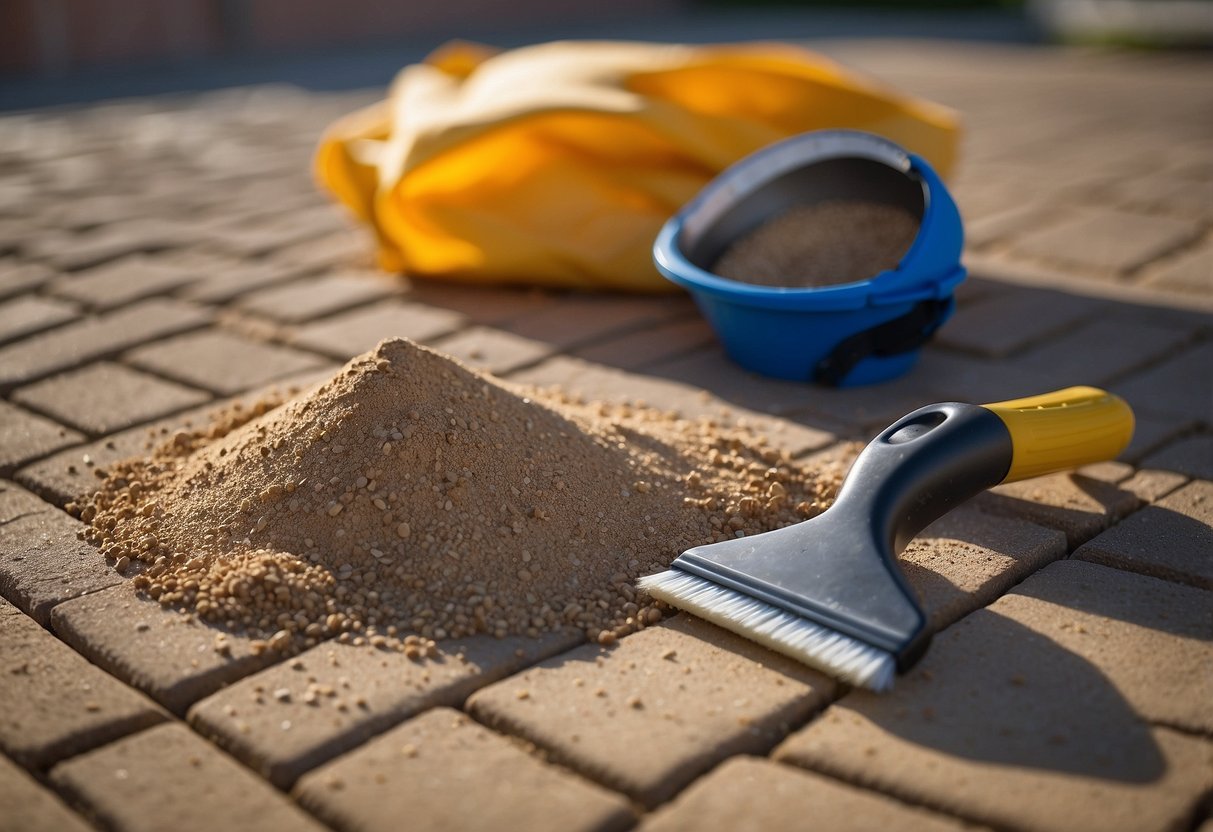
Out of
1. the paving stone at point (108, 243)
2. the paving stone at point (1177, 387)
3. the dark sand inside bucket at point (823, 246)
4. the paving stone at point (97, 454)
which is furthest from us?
the paving stone at point (108, 243)

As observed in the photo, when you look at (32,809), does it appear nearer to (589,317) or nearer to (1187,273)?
(589,317)

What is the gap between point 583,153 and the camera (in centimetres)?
355

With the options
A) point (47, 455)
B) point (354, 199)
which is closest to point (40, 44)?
point (354, 199)

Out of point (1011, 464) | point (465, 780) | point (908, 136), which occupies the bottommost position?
point (465, 780)

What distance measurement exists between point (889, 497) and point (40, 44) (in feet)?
31.6

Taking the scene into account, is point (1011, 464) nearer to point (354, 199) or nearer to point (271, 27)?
point (354, 199)

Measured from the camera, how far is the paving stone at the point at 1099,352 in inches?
111

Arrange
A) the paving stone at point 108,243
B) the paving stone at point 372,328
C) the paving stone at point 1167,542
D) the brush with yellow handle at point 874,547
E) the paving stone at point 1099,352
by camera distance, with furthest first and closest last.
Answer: the paving stone at point 108,243
the paving stone at point 372,328
the paving stone at point 1099,352
the paving stone at point 1167,542
the brush with yellow handle at point 874,547

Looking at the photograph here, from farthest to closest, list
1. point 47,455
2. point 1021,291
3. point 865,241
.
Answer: point 1021,291
point 865,241
point 47,455

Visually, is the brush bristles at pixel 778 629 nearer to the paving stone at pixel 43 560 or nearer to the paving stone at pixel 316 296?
the paving stone at pixel 43 560

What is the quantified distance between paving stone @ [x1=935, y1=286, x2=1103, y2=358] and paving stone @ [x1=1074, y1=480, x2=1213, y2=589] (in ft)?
2.87

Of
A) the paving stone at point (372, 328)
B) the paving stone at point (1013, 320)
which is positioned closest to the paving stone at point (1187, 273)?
the paving stone at point (1013, 320)

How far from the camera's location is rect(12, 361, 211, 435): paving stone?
267 cm

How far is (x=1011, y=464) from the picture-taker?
200 centimetres
